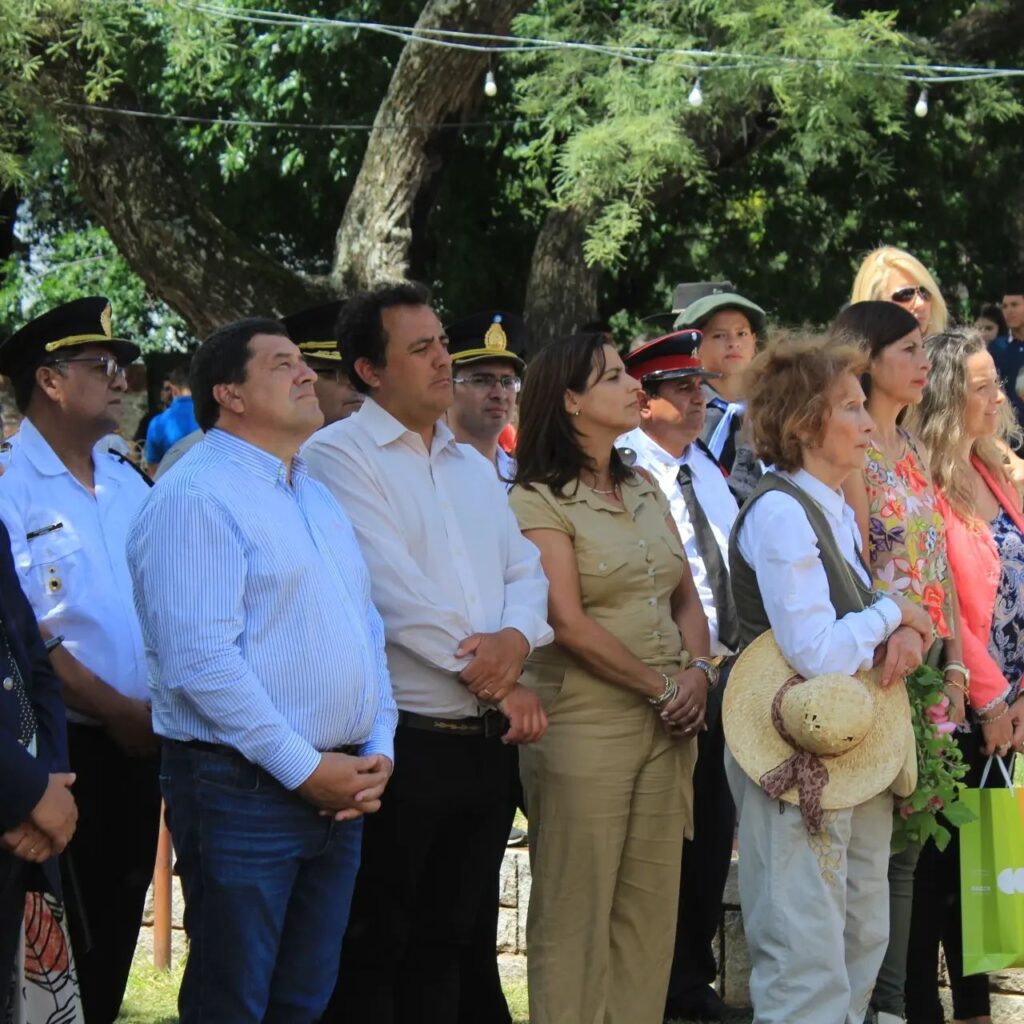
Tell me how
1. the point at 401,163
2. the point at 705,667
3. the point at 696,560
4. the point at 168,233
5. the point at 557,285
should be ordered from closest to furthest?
the point at 705,667 → the point at 696,560 → the point at 168,233 → the point at 401,163 → the point at 557,285

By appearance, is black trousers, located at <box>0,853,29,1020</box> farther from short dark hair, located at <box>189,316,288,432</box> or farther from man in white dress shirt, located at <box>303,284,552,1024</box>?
short dark hair, located at <box>189,316,288,432</box>

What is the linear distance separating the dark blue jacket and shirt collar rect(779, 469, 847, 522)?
200 cm

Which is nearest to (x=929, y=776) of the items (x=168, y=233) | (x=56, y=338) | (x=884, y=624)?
(x=884, y=624)

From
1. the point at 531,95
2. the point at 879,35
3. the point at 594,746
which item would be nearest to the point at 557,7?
the point at 531,95

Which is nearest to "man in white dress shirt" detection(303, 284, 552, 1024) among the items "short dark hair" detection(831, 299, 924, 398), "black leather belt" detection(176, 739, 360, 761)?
"black leather belt" detection(176, 739, 360, 761)

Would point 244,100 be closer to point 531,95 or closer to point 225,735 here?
point 531,95

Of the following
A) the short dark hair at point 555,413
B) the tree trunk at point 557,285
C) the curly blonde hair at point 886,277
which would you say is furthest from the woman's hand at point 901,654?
the tree trunk at point 557,285

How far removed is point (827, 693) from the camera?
413 cm

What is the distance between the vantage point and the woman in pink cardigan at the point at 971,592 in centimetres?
502

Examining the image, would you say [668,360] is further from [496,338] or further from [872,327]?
[872,327]

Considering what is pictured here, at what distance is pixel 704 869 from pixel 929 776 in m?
1.02

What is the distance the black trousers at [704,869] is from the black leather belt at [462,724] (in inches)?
50.7

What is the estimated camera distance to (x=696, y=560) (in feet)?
17.1

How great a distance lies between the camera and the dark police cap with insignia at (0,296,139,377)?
4.46 metres
